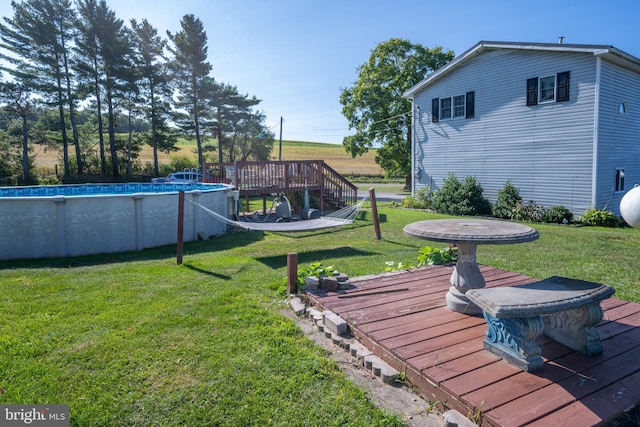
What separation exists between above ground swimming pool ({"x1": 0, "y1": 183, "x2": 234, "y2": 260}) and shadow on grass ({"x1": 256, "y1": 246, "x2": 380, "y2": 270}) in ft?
7.26

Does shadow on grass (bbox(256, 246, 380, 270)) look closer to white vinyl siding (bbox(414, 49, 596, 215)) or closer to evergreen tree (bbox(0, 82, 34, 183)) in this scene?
white vinyl siding (bbox(414, 49, 596, 215))

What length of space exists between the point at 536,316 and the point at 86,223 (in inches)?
301

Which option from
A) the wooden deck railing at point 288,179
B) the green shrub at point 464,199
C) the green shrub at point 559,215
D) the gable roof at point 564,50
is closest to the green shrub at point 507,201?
the green shrub at point 464,199

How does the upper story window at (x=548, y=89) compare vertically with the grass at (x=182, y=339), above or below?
above

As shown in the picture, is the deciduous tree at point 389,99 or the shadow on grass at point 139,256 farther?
the deciduous tree at point 389,99

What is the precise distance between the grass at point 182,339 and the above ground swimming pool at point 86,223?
591 millimetres

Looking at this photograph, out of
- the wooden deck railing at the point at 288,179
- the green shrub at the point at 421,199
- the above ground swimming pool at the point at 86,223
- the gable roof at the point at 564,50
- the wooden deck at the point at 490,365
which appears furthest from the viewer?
the green shrub at the point at 421,199

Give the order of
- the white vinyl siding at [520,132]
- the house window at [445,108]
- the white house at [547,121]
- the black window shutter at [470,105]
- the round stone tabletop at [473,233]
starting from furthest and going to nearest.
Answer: the house window at [445,108], the black window shutter at [470,105], the white vinyl siding at [520,132], the white house at [547,121], the round stone tabletop at [473,233]

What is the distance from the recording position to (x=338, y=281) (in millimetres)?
4586

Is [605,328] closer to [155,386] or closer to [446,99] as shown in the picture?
[155,386]

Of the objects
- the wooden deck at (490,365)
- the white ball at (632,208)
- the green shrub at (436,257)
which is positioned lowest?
the wooden deck at (490,365)

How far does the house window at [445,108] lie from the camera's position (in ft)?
49.5

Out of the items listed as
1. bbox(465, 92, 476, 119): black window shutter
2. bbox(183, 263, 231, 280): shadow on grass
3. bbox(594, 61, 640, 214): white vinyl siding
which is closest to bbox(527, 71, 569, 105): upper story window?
bbox(594, 61, 640, 214): white vinyl siding

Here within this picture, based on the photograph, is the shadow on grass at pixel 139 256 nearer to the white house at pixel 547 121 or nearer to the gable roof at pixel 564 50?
the white house at pixel 547 121
